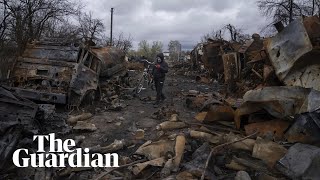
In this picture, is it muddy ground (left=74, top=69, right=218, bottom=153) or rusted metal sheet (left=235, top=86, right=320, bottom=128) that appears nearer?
rusted metal sheet (left=235, top=86, right=320, bottom=128)

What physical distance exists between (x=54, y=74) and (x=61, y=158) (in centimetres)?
430

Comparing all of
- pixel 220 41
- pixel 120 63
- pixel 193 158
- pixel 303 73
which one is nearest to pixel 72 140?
pixel 193 158

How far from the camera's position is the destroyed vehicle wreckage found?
9.00 metres

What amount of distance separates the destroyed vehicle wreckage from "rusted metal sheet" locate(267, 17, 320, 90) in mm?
5108

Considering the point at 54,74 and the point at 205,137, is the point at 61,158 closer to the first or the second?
the point at 205,137

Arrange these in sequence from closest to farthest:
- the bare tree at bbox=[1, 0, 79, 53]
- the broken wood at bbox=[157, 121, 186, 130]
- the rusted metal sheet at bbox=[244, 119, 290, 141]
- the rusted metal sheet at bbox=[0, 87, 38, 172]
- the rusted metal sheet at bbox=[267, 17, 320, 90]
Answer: the rusted metal sheet at bbox=[0, 87, 38, 172]
the rusted metal sheet at bbox=[244, 119, 290, 141]
the rusted metal sheet at bbox=[267, 17, 320, 90]
the broken wood at bbox=[157, 121, 186, 130]
the bare tree at bbox=[1, 0, 79, 53]

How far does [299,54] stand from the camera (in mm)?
7219

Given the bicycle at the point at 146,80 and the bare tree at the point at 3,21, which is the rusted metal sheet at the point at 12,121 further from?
the bare tree at the point at 3,21

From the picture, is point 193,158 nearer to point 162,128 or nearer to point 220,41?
point 162,128

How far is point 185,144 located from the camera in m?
6.02

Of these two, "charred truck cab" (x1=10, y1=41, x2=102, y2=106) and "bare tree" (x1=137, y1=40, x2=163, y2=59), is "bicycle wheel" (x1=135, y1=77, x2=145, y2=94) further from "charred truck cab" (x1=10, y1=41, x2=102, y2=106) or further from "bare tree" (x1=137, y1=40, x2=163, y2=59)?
"bare tree" (x1=137, y1=40, x2=163, y2=59)

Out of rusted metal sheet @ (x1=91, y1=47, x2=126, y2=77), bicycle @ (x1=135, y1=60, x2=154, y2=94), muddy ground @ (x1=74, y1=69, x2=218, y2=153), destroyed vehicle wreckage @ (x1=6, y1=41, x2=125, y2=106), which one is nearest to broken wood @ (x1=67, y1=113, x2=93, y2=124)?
muddy ground @ (x1=74, y1=69, x2=218, y2=153)

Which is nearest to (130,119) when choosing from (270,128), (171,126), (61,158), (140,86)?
(171,126)

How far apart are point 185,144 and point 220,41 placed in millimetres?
13060
